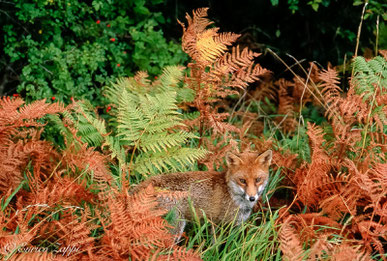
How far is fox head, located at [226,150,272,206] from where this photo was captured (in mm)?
4574

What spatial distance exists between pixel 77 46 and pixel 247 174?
3399mm

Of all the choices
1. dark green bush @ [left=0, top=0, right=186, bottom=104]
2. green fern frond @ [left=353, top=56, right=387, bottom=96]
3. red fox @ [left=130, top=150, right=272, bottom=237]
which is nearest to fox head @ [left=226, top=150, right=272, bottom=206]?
red fox @ [left=130, top=150, right=272, bottom=237]

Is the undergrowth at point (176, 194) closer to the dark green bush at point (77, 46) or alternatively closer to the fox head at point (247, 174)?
the fox head at point (247, 174)

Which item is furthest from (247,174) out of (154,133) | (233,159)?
(154,133)

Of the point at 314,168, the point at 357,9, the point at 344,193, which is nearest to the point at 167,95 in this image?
the point at 314,168

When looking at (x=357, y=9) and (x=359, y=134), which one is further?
(x=357, y=9)

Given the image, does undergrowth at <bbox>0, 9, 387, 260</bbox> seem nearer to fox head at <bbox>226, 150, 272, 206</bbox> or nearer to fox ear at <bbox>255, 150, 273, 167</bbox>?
fox head at <bbox>226, 150, 272, 206</bbox>

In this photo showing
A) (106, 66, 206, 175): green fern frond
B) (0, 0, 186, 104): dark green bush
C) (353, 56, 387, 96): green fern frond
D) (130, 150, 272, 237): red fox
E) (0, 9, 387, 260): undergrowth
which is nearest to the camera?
(0, 9, 387, 260): undergrowth

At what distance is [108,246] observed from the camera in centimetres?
370

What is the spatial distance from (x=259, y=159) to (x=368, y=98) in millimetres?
1545

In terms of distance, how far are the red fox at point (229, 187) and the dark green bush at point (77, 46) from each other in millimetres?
2196

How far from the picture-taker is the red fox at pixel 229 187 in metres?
4.54

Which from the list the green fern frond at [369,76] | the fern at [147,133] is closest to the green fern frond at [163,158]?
the fern at [147,133]

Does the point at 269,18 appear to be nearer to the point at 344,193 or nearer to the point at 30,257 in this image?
the point at 344,193
